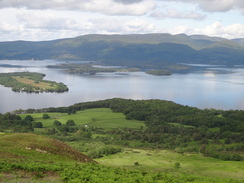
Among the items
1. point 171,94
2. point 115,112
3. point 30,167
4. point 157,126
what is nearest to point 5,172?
point 30,167

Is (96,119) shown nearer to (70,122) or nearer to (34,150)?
(70,122)

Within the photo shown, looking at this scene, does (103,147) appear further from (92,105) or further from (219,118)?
(92,105)

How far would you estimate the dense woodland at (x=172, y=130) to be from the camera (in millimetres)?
68812

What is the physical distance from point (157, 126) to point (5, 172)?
70.9 m

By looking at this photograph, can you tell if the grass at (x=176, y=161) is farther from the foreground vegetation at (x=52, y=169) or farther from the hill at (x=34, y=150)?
the foreground vegetation at (x=52, y=169)

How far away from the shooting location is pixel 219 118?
98438 mm

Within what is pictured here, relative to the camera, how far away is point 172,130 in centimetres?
8738

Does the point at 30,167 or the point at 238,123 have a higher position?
the point at 30,167

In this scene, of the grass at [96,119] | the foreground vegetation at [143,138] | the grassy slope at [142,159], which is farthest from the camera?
the grass at [96,119]

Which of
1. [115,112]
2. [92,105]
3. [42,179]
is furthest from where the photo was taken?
[92,105]

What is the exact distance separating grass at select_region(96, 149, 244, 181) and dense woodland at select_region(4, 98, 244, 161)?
625 centimetres

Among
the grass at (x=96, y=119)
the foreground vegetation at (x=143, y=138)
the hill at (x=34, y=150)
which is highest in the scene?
the hill at (x=34, y=150)

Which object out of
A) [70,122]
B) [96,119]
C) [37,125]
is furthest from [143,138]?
[37,125]

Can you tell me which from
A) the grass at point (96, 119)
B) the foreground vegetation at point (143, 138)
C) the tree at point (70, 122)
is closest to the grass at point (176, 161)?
the foreground vegetation at point (143, 138)
